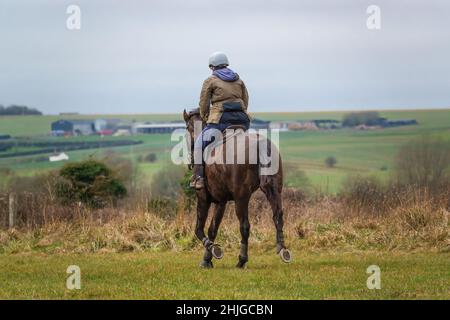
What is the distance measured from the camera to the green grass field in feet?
44.2

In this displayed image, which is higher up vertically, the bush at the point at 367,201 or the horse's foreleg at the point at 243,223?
the horse's foreleg at the point at 243,223

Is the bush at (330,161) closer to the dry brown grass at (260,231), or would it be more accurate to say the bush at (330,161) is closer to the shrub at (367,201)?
the shrub at (367,201)

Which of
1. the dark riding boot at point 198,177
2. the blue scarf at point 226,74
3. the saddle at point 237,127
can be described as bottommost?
the dark riding boot at point 198,177

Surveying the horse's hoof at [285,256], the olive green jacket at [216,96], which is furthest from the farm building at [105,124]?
the horse's hoof at [285,256]

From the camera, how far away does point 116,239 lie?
21.4 meters

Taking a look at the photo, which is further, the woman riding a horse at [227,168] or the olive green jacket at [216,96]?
the olive green jacket at [216,96]

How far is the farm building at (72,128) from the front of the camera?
82188mm

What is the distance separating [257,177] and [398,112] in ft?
206

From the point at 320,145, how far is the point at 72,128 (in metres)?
22.3

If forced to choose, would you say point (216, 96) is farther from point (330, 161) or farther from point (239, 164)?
point (330, 161)

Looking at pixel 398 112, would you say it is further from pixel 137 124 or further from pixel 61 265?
pixel 61 265

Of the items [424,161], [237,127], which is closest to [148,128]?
[424,161]

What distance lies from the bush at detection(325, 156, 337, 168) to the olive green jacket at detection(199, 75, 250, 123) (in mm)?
48557
